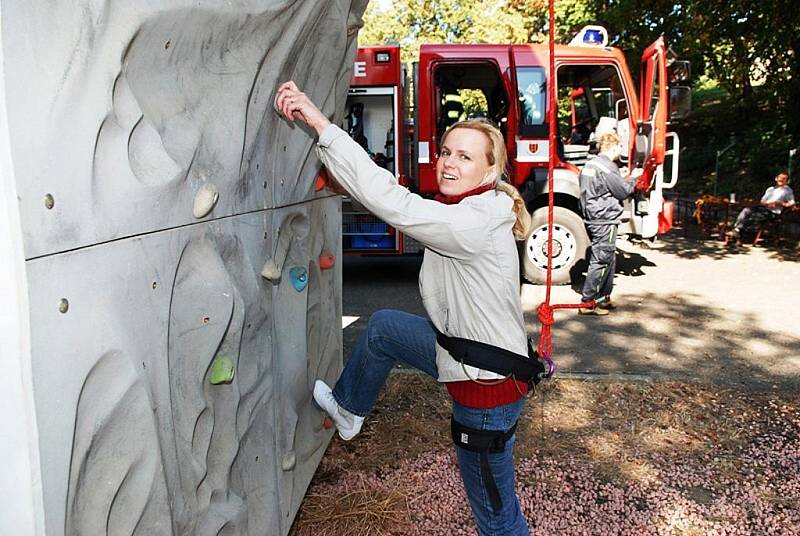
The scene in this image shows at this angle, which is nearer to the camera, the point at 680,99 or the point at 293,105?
the point at 293,105

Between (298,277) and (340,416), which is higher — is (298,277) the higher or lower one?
the higher one

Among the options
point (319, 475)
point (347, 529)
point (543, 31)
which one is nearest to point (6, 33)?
point (347, 529)

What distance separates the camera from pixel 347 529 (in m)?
3.00

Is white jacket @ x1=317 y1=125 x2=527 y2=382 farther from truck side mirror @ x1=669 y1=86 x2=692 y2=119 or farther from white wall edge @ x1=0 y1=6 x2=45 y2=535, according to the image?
truck side mirror @ x1=669 y1=86 x2=692 y2=119

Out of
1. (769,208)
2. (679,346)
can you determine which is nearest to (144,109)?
(679,346)

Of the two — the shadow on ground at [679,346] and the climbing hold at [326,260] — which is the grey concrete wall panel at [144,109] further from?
the shadow on ground at [679,346]

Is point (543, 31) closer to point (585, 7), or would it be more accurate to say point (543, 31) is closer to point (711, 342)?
point (585, 7)

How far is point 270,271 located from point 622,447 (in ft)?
7.90

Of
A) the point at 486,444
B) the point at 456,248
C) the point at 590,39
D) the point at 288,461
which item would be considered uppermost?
the point at 590,39

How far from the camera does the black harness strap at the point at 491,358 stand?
215 centimetres

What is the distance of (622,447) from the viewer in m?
3.78

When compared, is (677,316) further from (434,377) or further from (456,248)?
(456,248)

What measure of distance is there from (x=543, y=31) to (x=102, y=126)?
929 inches

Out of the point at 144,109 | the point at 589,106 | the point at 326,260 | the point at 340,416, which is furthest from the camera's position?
the point at 589,106
